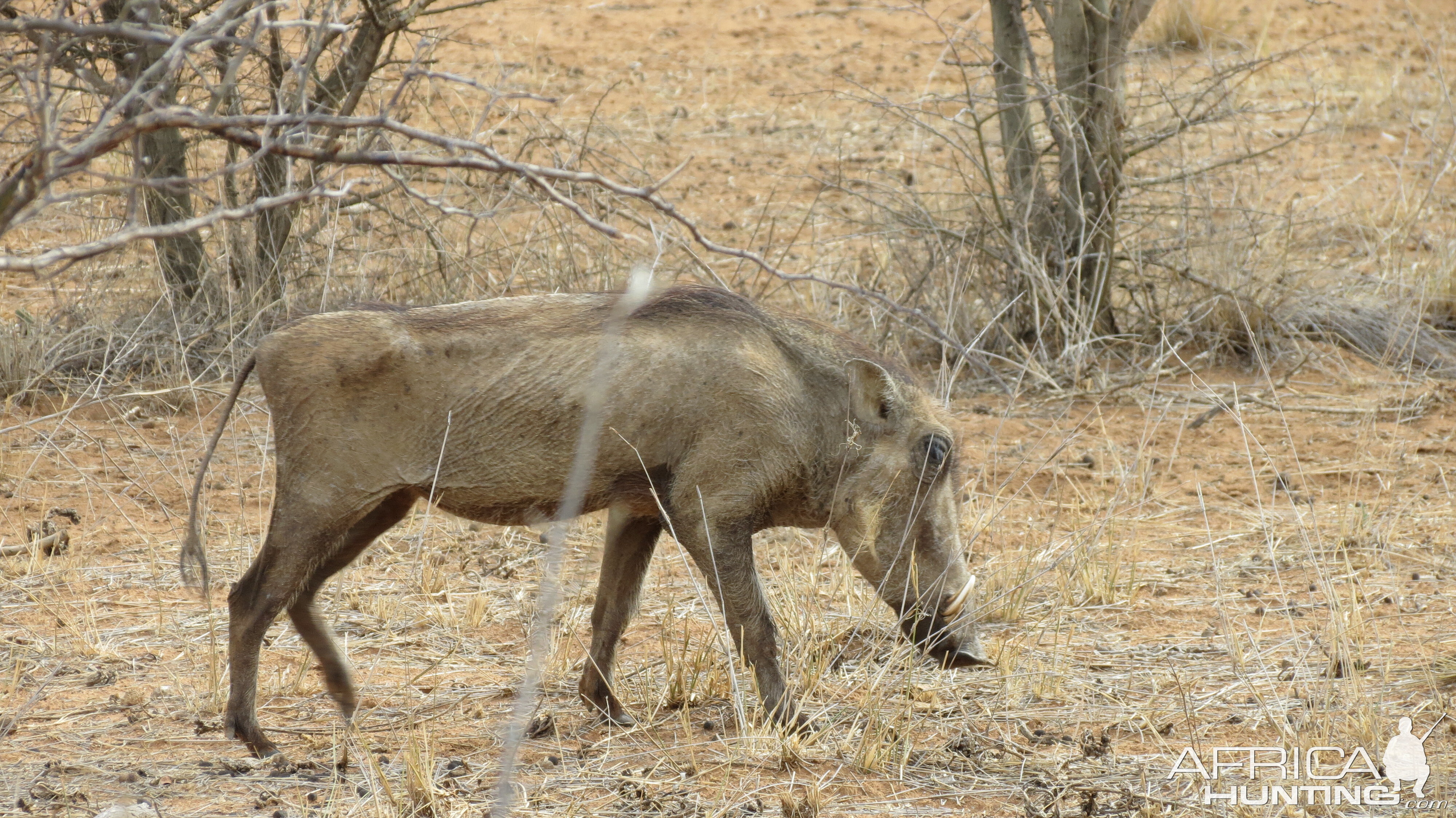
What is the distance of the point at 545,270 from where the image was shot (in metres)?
6.84

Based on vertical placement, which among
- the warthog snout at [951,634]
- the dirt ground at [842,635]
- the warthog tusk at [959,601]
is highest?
the warthog tusk at [959,601]

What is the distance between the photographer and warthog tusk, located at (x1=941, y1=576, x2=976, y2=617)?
Result: 3768 millimetres

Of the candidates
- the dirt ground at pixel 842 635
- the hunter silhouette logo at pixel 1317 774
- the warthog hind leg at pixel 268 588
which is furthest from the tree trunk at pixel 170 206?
the hunter silhouette logo at pixel 1317 774

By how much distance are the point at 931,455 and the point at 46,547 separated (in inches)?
132

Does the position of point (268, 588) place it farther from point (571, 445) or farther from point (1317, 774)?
point (1317, 774)

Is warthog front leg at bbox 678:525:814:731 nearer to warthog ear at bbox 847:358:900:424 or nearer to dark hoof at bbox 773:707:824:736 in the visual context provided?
dark hoof at bbox 773:707:824:736

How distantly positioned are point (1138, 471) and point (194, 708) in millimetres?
3901

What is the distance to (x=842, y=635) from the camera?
451 cm

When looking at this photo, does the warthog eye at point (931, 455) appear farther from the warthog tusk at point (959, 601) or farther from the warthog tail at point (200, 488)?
the warthog tail at point (200, 488)

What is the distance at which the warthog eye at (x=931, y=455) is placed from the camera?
395 centimetres

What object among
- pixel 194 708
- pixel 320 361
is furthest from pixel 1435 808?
pixel 194 708

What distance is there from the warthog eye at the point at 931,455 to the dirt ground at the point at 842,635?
464 millimetres

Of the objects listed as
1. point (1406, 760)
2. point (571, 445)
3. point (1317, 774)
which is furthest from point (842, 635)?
point (1406, 760)

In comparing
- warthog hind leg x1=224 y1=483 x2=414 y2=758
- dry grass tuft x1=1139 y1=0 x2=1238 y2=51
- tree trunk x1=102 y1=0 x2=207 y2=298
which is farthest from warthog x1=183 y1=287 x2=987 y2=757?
dry grass tuft x1=1139 y1=0 x2=1238 y2=51
